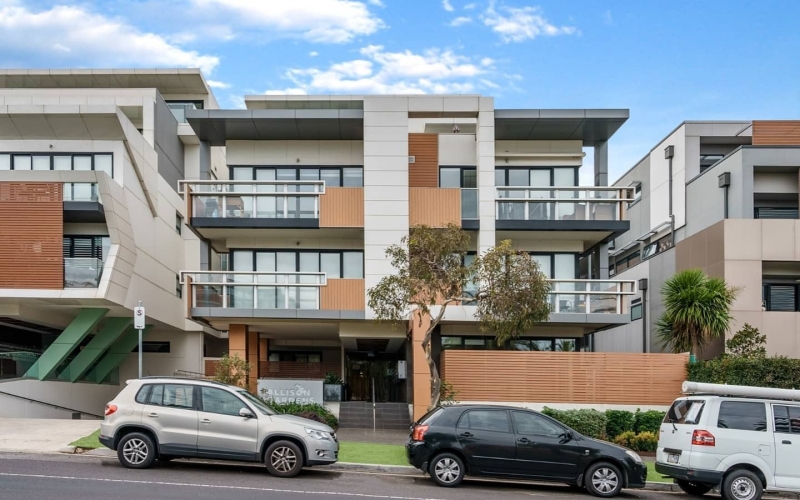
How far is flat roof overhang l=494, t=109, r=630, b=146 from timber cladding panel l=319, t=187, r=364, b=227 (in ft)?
18.4

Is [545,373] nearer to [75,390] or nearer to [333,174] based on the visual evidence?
[333,174]

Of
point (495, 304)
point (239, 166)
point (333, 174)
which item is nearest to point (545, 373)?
point (495, 304)

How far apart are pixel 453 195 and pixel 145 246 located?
12.1 meters

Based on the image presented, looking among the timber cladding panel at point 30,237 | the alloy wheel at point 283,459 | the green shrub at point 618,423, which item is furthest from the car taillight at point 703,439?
the timber cladding panel at point 30,237

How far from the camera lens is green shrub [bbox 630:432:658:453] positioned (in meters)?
21.1

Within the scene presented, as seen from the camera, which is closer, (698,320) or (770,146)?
(698,320)

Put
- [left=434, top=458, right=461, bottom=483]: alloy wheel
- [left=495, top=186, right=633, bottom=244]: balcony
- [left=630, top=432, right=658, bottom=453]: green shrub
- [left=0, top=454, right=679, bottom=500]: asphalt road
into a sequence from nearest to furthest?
[left=0, top=454, right=679, bottom=500]: asphalt road
[left=434, top=458, right=461, bottom=483]: alloy wheel
[left=630, top=432, right=658, bottom=453]: green shrub
[left=495, top=186, right=633, bottom=244]: balcony

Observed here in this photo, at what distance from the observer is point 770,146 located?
2789cm

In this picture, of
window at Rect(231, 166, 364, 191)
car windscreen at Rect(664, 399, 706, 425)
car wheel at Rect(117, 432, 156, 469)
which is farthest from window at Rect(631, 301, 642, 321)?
car wheel at Rect(117, 432, 156, 469)

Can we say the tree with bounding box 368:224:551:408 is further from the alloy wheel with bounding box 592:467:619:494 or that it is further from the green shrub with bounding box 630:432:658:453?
the alloy wheel with bounding box 592:467:619:494

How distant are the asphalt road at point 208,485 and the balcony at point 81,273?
423 inches

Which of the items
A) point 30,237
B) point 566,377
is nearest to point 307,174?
point 30,237

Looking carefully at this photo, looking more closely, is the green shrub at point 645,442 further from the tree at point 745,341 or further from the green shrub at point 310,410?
the green shrub at point 310,410

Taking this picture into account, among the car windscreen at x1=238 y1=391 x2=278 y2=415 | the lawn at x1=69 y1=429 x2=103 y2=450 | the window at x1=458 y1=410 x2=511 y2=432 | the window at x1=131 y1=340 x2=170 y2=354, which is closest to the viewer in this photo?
the car windscreen at x1=238 y1=391 x2=278 y2=415
